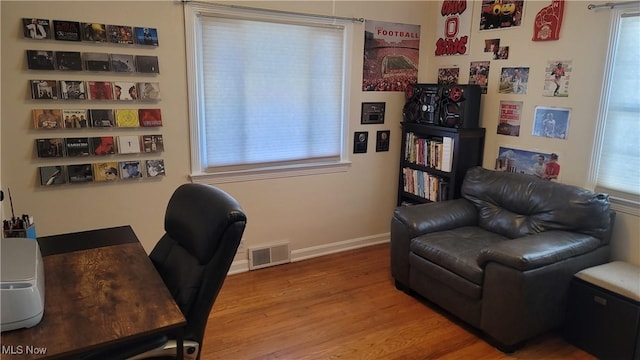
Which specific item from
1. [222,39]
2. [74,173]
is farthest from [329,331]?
[222,39]

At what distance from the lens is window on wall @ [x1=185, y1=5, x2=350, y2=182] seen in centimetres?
307

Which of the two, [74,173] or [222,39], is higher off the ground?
[222,39]

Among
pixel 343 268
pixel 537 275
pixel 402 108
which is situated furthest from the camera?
pixel 402 108

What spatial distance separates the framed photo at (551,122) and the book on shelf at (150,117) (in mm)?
2735

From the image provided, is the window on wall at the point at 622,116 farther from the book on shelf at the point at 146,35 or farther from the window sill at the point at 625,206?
the book on shelf at the point at 146,35

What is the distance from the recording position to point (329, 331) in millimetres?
2656

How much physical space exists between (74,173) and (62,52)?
Answer: 0.75 metres

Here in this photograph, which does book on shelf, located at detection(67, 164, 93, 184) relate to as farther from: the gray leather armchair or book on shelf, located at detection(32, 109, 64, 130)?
the gray leather armchair

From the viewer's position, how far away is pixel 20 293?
1131 millimetres

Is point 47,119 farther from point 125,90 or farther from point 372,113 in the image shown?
point 372,113

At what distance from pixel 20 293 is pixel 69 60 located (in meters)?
1.93

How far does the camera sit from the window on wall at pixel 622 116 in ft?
8.57

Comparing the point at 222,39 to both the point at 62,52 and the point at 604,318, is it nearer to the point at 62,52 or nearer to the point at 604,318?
the point at 62,52

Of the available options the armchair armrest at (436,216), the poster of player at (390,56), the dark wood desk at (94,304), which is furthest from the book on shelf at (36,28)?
the armchair armrest at (436,216)
